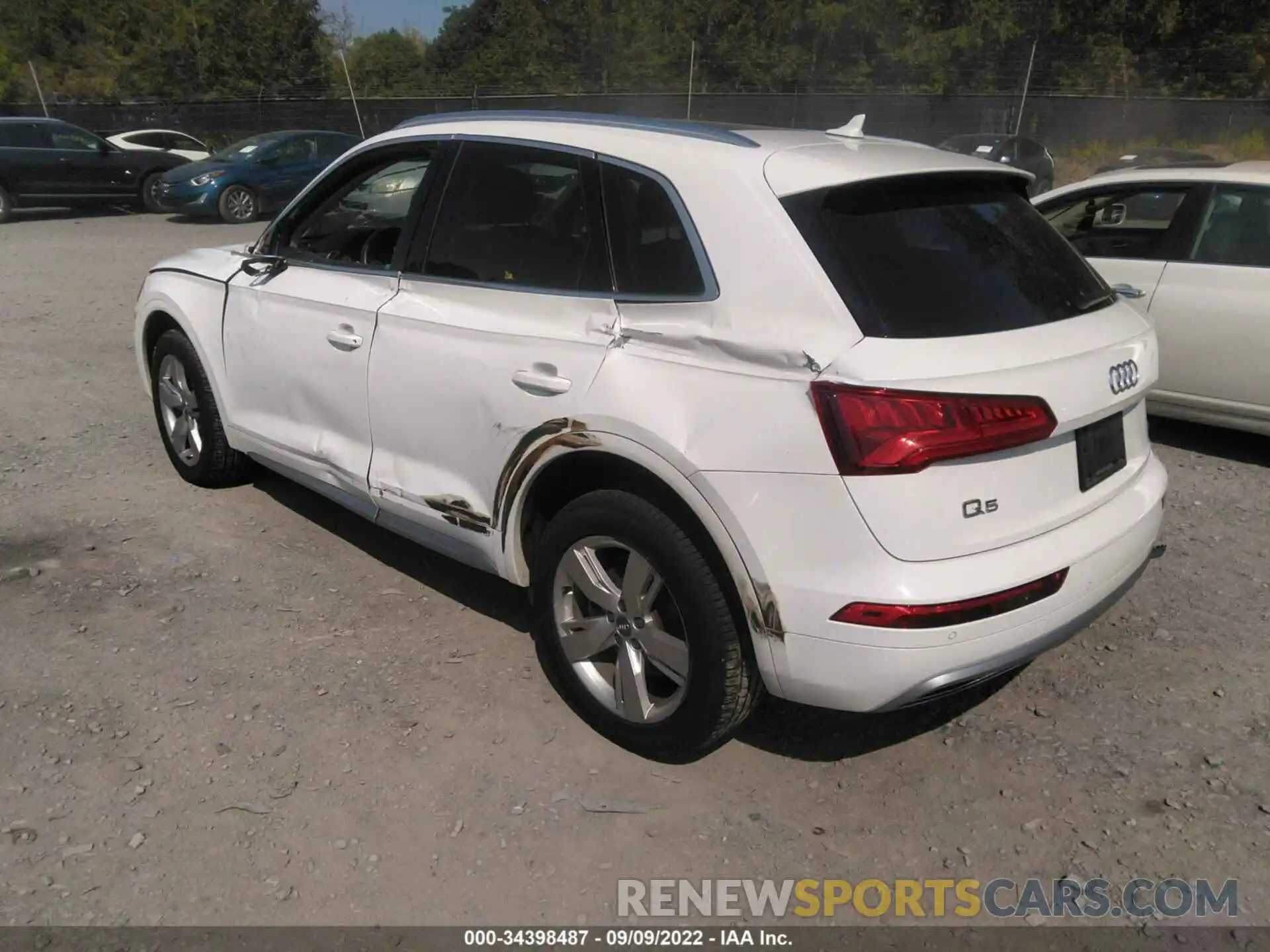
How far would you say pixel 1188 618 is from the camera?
3.97 metres

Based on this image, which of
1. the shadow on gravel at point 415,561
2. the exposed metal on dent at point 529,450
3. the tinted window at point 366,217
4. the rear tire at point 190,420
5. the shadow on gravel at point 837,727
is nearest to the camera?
the exposed metal on dent at point 529,450

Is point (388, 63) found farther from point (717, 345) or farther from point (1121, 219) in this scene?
point (717, 345)

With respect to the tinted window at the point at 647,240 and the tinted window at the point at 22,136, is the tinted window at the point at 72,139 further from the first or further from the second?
the tinted window at the point at 647,240

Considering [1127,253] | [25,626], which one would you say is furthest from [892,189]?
[1127,253]

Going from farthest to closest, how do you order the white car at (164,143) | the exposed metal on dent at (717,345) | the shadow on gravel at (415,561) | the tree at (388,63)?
1. the tree at (388,63)
2. the white car at (164,143)
3. the shadow on gravel at (415,561)
4. the exposed metal on dent at (717,345)

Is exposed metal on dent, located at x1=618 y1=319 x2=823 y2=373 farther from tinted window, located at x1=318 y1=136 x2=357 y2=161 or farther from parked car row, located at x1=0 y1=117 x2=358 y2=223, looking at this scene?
tinted window, located at x1=318 y1=136 x2=357 y2=161

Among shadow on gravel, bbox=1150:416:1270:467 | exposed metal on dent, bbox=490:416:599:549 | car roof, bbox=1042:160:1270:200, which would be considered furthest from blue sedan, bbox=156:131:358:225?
exposed metal on dent, bbox=490:416:599:549

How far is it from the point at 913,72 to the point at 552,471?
33997 millimetres

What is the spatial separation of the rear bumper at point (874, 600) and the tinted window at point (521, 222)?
36.8 inches

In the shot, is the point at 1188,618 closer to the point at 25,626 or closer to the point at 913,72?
the point at 25,626

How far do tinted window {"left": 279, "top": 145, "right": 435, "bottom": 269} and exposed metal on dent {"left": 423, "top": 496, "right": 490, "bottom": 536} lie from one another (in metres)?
0.89

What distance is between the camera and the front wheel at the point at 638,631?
9.18ft

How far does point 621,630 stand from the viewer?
10.2 feet

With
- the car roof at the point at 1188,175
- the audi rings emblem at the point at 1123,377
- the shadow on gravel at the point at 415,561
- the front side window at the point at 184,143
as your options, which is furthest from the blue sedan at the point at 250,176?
the audi rings emblem at the point at 1123,377
